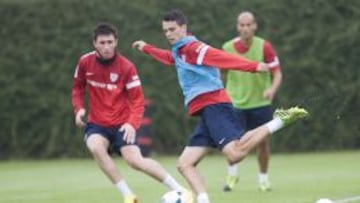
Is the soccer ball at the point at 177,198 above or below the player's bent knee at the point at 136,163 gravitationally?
below

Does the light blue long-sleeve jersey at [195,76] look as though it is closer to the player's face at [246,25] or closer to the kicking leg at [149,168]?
the kicking leg at [149,168]

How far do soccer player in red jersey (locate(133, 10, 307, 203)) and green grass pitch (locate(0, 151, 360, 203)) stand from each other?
4.22 feet

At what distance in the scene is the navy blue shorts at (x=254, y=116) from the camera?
15.8m

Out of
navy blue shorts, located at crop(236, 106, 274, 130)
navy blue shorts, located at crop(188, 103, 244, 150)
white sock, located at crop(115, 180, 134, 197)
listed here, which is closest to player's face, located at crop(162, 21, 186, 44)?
navy blue shorts, located at crop(188, 103, 244, 150)

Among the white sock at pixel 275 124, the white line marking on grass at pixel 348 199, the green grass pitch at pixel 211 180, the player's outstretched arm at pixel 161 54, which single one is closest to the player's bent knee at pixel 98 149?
the player's outstretched arm at pixel 161 54

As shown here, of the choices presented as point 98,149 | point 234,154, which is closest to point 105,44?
point 98,149

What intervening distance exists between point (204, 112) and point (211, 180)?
5.17 meters

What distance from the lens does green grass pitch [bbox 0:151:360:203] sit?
1429cm

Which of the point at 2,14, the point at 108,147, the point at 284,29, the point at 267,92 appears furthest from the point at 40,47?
the point at 108,147

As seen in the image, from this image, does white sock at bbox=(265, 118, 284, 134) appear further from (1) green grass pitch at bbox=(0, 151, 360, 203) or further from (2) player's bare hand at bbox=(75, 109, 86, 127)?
(2) player's bare hand at bbox=(75, 109, 86, 127)

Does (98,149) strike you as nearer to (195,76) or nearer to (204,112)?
(204,112)

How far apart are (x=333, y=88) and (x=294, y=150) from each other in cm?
156

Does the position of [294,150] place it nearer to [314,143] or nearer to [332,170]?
[314,143]

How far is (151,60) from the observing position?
2297 centimetres
